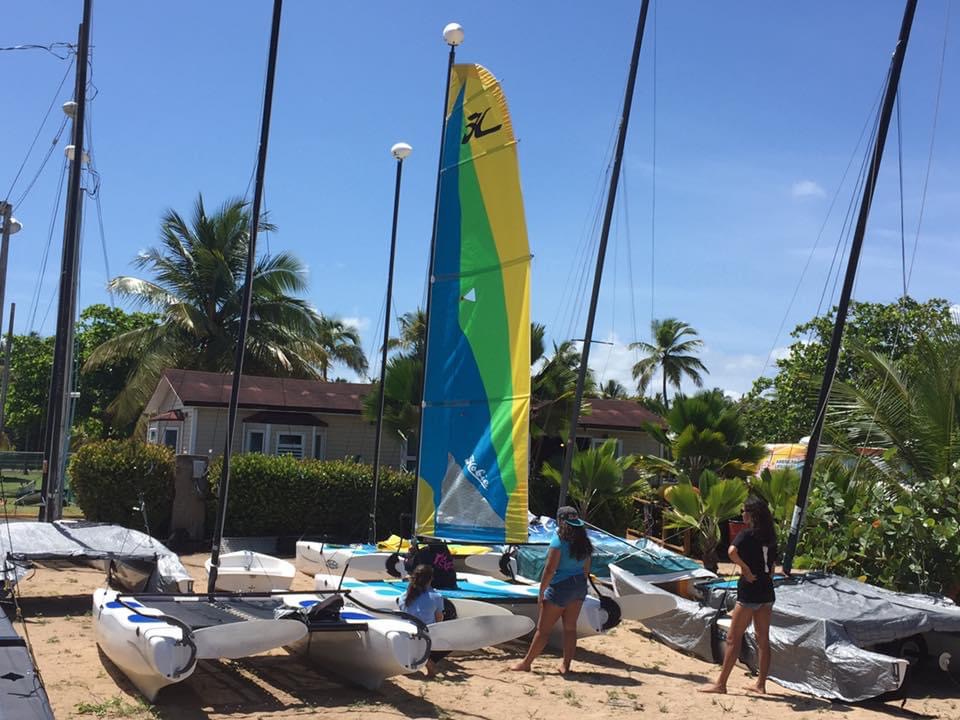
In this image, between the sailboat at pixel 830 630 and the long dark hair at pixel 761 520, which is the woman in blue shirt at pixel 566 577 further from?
the sailboat at pixel 830 630

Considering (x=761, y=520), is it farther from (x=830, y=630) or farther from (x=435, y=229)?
(x=435, y=229)

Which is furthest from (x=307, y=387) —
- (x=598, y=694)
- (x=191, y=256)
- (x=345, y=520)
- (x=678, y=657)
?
(x=598, y=694)

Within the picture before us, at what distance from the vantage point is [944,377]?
11406mm

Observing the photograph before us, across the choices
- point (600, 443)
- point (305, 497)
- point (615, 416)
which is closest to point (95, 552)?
point (305, 497)

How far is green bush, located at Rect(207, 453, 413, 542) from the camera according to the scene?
17.7 metres

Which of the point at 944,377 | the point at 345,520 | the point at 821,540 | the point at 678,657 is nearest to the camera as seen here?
the point at 678,657

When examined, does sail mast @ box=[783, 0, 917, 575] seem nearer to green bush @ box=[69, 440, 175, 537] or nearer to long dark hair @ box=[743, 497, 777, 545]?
long dark hair @ box=[743, 497, 777, 545]

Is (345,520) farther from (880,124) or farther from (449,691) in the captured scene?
(880,124)

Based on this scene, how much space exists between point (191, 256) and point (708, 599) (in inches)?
882

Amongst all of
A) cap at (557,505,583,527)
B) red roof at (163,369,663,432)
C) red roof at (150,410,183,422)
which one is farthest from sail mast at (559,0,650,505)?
red roof at (150,410,183,422)

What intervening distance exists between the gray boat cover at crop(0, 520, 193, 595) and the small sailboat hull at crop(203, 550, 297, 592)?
0.91 m

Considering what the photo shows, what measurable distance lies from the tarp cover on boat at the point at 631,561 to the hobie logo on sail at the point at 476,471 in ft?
6.20

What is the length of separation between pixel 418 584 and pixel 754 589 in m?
3.06

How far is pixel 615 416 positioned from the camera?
26062 millimetres
